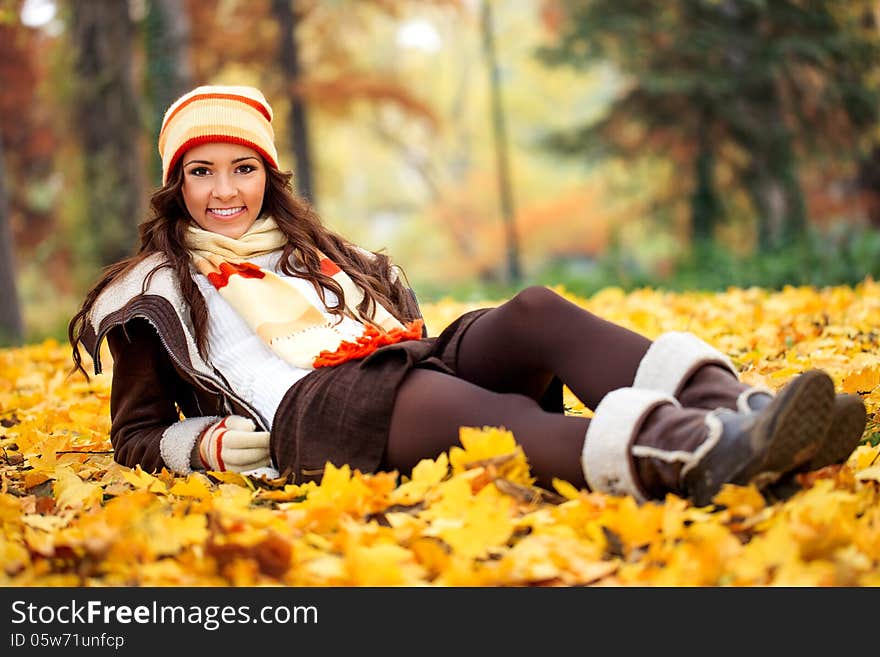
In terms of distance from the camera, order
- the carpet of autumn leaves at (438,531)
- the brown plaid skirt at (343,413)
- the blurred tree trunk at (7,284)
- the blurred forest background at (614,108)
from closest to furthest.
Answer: the carpet of autumn leaves at (438,531)
the brown plaid skirt at (343,413)
the blurred tree trunk at (7,284)
the blurred forest background at (614,108)

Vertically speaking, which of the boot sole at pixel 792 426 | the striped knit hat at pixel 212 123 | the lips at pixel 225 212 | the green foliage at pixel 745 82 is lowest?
the boot sole at pixel 792 426

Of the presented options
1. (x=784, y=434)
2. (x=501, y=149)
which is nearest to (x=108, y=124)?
(x=784, y=434)

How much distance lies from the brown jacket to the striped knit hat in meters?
0.32

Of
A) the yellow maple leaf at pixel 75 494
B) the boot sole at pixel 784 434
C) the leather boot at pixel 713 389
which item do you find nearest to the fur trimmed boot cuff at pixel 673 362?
the leather boot at pixel 713 389

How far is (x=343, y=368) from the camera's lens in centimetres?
221

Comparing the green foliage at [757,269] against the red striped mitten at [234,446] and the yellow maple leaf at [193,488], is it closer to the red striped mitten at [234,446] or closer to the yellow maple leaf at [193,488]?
the red striped mitten at [234,446]

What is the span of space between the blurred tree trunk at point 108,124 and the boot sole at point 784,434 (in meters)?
7.22

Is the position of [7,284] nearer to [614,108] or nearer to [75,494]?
[614,108]

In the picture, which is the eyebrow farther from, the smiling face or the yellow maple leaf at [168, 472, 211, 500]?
the yellow maple leaf at [168, 472, 211, 500]

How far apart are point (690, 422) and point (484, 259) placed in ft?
59.9

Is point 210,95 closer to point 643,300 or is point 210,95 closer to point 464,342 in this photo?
point 464,342

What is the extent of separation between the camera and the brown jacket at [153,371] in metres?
2.36

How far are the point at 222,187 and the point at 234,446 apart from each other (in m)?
0.71

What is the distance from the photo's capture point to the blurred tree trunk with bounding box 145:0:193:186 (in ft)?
25.7
